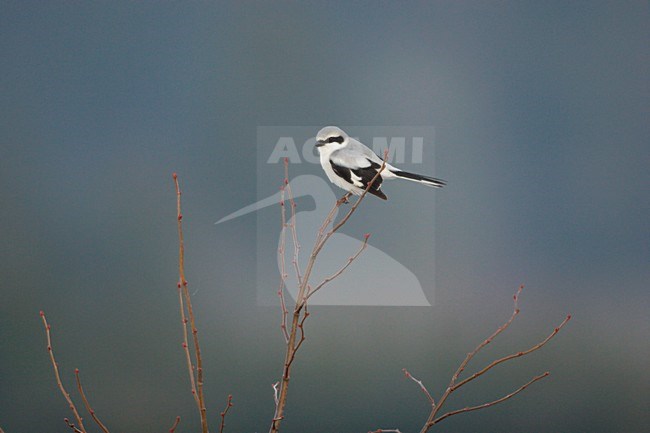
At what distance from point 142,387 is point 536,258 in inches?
56.4

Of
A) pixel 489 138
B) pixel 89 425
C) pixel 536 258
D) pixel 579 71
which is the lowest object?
pixel 89 425

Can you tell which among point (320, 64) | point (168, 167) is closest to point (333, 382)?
point (168, 167)

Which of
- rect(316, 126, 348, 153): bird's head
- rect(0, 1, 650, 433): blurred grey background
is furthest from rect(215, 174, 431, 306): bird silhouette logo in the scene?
rect(316, 126, 348, 153): bird's head

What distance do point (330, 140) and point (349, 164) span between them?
12 centimetres

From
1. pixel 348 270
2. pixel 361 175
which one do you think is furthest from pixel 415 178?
pixel 348 270

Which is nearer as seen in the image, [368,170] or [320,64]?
[368,170]

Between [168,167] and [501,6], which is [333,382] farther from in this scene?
[501,6]

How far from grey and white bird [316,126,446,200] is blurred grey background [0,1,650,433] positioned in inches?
11.1

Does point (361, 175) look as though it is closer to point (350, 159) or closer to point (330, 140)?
point (350, 159)

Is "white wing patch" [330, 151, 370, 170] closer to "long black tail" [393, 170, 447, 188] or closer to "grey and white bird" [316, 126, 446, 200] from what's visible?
"grey and white bird" [316, 126, 446, 200]

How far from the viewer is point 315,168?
1.83 metres

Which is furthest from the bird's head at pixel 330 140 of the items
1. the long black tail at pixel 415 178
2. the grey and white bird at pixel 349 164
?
the long black tail at pixel 415 178

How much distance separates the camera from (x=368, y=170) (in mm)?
1492

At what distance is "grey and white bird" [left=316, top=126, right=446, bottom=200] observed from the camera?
4.85ft
